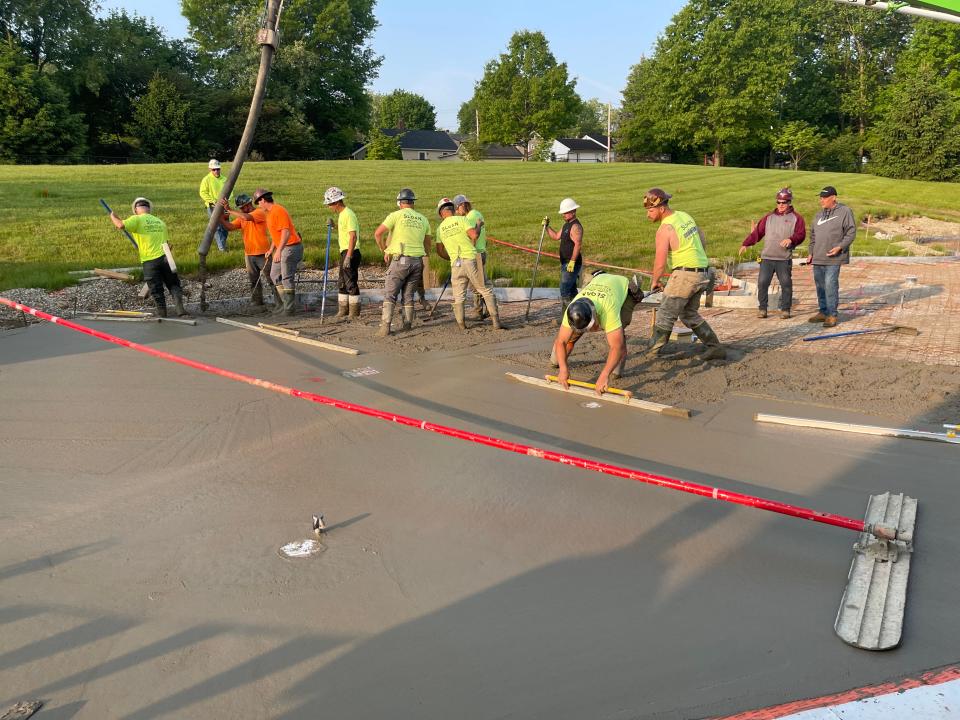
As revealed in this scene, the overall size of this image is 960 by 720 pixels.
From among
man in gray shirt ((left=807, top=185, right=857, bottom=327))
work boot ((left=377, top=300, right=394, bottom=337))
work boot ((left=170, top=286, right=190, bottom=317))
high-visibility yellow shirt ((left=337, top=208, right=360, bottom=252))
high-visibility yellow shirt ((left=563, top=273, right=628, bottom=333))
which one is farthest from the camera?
Result: work boot ((left=170, top=286, right=190, bottom=317))

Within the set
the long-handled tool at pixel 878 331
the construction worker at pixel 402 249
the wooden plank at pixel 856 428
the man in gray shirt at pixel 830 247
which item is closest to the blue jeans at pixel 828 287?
the man in gray shirt at pixel 830 247

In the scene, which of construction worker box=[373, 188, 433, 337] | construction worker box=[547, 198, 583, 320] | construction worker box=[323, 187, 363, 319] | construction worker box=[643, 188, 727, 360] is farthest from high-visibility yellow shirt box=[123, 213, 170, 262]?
construction worker box=[643, 188, 727, 360]

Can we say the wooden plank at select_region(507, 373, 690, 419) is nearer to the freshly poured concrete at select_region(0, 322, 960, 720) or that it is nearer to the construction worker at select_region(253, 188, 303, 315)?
the freshly poured concrete at select_region(0, 322, 960, 720)

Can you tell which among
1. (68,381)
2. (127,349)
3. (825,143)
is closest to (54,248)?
(127,349)

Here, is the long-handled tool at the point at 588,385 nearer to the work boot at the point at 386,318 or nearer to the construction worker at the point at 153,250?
the work boot at the point at 386,318

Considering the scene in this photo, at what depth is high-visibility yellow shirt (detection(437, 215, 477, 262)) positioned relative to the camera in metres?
8.97

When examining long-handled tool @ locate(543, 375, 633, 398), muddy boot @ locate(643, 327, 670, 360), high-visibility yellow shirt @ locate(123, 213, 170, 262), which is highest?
high-visibility yellow shirt @ locate(123, 213, 170, 262)

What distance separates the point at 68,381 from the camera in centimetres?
698

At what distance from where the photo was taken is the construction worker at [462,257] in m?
8.99

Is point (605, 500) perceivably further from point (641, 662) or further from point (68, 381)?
point (68, 381)

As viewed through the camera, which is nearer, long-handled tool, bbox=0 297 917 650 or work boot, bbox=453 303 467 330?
long-handled tool, bbox=0 297 917 650

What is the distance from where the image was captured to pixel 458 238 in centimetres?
900

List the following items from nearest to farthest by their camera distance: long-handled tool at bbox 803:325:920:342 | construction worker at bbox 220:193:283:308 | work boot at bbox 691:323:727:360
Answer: work boot at bbox 691:323:727:360 → long-handled tool at bbox 803:325:920:342 → construction worker at bbox 220:193:283:308

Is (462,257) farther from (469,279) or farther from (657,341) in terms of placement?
(657,341)
